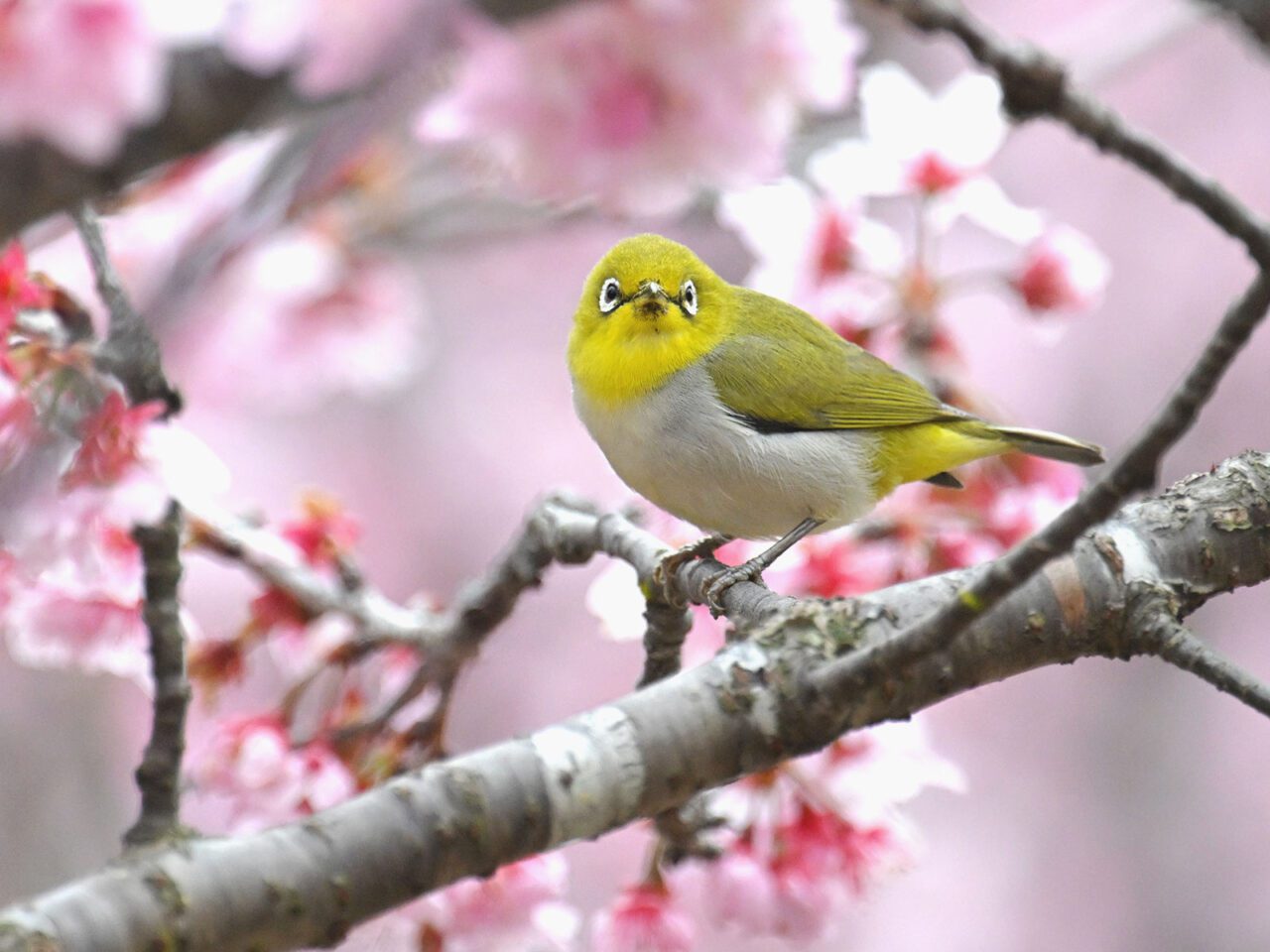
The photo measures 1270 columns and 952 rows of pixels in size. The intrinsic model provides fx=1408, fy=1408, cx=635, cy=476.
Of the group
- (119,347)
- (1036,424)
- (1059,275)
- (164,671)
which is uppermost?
(1036,424)

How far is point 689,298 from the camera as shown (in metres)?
2.94

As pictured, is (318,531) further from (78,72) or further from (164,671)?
(78,72)

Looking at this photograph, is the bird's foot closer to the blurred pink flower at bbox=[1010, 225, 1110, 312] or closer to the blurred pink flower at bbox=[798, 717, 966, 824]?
the blurred pink flower at bbox=[798, 717, 966, 824]

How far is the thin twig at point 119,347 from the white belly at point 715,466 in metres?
0.92

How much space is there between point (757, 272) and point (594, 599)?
3.11 ft

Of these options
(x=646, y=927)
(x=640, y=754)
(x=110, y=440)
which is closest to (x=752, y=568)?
(x=646, y=927)

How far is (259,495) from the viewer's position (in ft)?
20.4

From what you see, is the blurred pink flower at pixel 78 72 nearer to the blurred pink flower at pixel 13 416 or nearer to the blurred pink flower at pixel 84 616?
the blurred pink flower at pixel 13 416

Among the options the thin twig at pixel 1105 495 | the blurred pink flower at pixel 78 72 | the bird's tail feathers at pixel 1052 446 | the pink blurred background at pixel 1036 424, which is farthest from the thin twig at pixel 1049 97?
the pink blurred background at pixel 1036 424

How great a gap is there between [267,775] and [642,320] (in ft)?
3.80

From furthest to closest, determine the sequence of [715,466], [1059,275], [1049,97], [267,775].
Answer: [1059,275] < [715,466] < [267,775] < [1049,97]

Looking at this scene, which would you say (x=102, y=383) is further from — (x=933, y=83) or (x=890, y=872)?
(x=933, y=83)

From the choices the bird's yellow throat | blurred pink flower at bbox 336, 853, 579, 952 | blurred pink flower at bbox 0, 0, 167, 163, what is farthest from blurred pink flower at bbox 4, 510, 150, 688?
the bird's yellow throat

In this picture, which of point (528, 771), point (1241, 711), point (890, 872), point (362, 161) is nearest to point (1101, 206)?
point (1241, 711)
